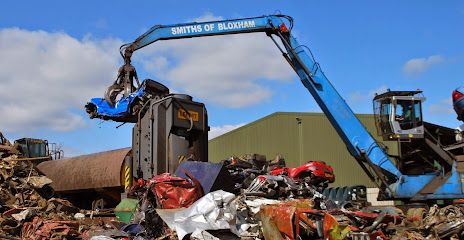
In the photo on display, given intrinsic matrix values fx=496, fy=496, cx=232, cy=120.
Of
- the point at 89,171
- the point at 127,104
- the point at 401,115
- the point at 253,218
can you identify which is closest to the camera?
the point at 253,218

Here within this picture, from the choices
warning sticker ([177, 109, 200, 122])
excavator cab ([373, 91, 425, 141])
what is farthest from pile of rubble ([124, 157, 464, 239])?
excavator cab ([373, 91, 425, 141])

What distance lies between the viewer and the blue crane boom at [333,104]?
11531 mm

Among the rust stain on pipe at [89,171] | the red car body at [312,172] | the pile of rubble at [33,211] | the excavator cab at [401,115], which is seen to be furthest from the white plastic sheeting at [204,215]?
the excavator cab at [401,115]

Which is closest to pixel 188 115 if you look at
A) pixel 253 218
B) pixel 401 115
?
pixel 253 218

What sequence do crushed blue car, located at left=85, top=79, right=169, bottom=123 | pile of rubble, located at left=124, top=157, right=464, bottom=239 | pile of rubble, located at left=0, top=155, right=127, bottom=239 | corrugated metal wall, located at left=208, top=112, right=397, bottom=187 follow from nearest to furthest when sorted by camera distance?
1. pile of rubble, located at left=124, top=157, right=464, bottom=239
2. pile of rubble, located at left=0, top=155, right=127, bottom=239
3. crushed blue car, located at left=85, top=79, right=169, bottom=123
4. corrugated metal wall, located at left=208, top=112, right=397, bottom=187

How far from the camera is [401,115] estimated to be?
1188 cm

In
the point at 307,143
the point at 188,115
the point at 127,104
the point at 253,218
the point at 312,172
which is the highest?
the point at 127,104

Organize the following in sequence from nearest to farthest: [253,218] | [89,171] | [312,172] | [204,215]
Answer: [204,215], [253,218], [89,171], [312,172]

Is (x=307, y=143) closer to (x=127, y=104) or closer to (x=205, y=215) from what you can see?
(x=127, y=104)

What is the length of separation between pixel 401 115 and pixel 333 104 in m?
1.64

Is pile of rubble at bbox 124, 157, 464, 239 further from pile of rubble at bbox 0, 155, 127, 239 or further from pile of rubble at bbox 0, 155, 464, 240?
pile of rubble at bbox 0, 155, 127, 239

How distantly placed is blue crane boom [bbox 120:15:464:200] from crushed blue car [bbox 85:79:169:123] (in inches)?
67.9

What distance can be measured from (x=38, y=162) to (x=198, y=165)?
686 cm

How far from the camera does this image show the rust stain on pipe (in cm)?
1024
